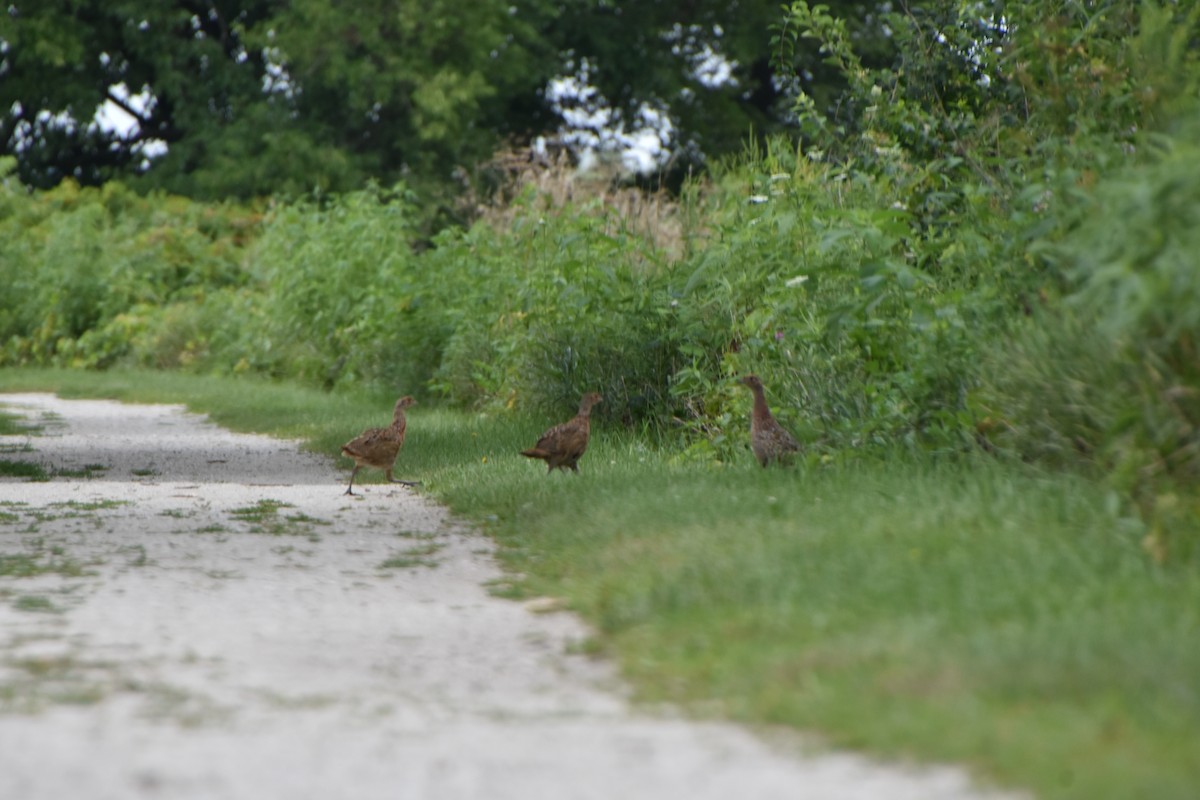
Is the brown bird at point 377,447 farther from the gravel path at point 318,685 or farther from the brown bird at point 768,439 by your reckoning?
the brown bird at point 768,439

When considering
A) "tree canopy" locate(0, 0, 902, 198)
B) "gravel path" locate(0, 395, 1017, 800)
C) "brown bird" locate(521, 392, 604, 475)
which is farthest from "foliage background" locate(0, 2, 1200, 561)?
"tree canopy" locate(0, 0, 902, 198)

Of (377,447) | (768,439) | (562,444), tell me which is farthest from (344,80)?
(768,439)

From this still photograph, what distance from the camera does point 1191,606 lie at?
223 inches

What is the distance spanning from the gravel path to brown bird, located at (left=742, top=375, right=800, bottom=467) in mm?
1858

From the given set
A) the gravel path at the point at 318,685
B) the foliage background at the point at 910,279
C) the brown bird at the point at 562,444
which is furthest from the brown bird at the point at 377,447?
the foliage background at the point at 910,279

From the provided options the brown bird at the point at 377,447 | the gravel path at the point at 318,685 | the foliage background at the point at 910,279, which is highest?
the foliage background at the point at 910,279

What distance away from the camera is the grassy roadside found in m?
4.59

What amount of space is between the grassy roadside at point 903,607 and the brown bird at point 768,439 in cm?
38

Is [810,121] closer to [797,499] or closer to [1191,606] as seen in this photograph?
[797,499]

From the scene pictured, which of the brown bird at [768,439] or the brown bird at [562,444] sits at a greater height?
the brown bird at [768,439]

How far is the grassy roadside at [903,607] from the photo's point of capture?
15.1 feet

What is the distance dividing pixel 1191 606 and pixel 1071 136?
4.27 m

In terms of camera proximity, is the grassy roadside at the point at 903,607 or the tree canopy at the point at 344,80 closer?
the grassy roadside at the point at 903,607

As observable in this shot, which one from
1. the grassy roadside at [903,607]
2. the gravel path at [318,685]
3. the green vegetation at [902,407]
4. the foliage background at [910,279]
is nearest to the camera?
the gravel path at [318,685]
